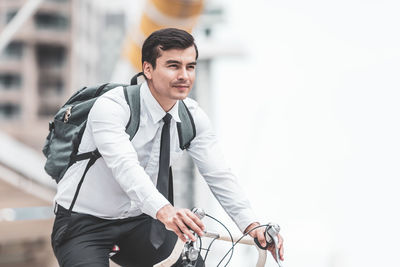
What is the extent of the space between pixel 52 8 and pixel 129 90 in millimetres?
52747

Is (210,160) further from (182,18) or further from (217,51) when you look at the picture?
(217,51)

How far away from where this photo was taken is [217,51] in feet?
28.8

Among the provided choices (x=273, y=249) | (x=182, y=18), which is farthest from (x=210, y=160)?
(x=182, y=18)

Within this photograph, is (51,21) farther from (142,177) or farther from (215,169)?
(142,177)

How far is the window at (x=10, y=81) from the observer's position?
5225 cm

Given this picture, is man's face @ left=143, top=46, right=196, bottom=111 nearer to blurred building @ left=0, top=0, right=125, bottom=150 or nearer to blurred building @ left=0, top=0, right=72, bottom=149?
blurred building @ left=0, top=0, right=125, bottom=150

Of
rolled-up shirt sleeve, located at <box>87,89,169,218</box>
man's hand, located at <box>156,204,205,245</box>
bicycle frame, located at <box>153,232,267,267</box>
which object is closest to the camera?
man's hand, located at <box>156,204,205,245</box>

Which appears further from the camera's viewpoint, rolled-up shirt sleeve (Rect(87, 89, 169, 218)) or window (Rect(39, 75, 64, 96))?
window (Rect(39, 75, 64, 96))

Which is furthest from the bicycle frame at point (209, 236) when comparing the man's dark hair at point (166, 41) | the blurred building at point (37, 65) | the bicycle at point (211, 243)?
the blurred building at point (37, 65)

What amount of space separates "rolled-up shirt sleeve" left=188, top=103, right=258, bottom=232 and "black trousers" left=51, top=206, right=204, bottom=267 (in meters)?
0.23

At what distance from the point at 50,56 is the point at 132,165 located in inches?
2107

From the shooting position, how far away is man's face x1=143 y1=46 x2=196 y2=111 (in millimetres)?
1974

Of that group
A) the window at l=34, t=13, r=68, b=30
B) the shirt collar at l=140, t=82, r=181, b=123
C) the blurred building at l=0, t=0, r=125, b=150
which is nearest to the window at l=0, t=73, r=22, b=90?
the blurred building at l=0, t=0, r=125, b=150

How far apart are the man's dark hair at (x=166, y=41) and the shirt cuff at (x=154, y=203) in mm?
457
